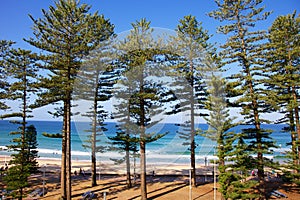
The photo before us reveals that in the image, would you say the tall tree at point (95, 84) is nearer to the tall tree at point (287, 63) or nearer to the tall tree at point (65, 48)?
the tall tree at point (65, 48)

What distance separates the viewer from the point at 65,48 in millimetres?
16703

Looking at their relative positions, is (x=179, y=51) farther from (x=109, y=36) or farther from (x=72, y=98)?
(x=72, y=98)

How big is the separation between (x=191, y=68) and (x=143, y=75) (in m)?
4.58

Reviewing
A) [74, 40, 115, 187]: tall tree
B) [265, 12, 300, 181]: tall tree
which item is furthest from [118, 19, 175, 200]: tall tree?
[265, 12, 300, 181]: tall tree

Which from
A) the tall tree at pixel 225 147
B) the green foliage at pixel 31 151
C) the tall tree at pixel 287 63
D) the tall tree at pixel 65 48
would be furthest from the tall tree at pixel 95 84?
the tall tree at pixel 287 63

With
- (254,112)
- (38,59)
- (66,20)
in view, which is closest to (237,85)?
(254,112)

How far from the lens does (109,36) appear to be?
63.8 feet

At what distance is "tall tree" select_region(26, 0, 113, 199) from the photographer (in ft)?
53.3

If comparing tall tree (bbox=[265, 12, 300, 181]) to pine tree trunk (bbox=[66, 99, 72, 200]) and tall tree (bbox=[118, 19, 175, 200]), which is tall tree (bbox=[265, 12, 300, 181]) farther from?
pine tree trunk (bbox=[66, 99, 72, 200])

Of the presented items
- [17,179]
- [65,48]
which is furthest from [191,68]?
[17,179]

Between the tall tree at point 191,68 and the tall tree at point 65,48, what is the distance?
20.6 ft

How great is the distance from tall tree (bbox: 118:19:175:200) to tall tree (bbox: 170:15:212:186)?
93.8 inches

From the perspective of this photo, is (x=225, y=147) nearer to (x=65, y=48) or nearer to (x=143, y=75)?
(x=143, y=75)

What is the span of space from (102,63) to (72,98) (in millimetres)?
3916
